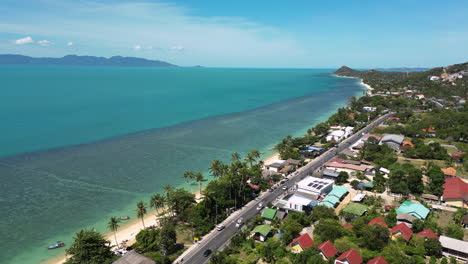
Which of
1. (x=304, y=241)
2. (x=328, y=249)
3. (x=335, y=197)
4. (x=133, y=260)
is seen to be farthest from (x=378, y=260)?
(x=133, y=260)

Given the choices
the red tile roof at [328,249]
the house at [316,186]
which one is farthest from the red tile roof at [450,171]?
the red tile roof at [328,249]

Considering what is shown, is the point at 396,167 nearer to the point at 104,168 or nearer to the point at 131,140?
the point at 104,168

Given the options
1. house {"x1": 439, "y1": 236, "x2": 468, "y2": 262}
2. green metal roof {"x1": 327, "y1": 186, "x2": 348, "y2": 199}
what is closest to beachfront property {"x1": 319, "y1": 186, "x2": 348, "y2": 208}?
green metal roof {"x1": 327, "y1": 186, "x2": 348, "y2": 199}

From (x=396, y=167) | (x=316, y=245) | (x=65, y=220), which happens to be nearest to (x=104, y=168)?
(x=65, y=220)

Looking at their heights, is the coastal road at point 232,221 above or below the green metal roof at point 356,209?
below

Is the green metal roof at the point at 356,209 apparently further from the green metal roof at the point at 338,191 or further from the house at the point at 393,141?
the house at the point at 393,141

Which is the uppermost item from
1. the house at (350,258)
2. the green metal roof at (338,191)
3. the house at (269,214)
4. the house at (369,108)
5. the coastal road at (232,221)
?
the house at (369,108)

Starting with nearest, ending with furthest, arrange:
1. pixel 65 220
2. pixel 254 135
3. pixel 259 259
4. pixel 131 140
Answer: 1. pixel 259 259
2. pixel 65 220
3. pixel 131 140
4. pixel 254 135

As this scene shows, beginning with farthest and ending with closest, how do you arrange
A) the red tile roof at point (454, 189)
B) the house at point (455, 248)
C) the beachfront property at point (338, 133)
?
the beachfront property at point (338, 133), the red tile roof at point (454, 189), the house at point (455, 248)
